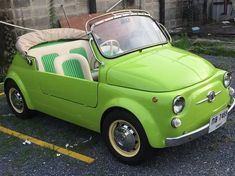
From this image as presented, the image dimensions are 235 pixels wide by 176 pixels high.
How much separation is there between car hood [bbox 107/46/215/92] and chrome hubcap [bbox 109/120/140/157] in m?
0.42

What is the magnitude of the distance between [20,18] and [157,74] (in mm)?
4722

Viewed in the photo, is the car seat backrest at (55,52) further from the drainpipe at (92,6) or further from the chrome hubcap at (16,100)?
the drainpipe at (92,6)

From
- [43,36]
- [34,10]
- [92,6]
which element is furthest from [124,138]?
[92,6]

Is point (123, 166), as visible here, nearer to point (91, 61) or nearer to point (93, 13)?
point (91, 61)

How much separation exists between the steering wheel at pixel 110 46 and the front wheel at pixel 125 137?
76 centimetres

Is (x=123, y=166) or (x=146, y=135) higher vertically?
(x=146, y=135)

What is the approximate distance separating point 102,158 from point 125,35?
144 cm

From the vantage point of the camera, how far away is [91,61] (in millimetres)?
5184

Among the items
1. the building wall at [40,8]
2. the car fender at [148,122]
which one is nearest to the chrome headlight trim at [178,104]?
the car fender at [148,122]

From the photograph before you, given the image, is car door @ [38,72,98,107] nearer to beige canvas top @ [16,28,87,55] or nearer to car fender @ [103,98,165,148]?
car fender @ [103,98,165,148]

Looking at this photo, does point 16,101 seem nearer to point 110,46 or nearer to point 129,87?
point 110,46

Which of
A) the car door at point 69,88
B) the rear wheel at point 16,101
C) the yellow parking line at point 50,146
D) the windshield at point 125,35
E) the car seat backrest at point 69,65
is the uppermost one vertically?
the windshield at point 125,35

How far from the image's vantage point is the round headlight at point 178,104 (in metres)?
3.59

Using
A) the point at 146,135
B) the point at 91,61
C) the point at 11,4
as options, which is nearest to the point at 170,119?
the point at 146,135
